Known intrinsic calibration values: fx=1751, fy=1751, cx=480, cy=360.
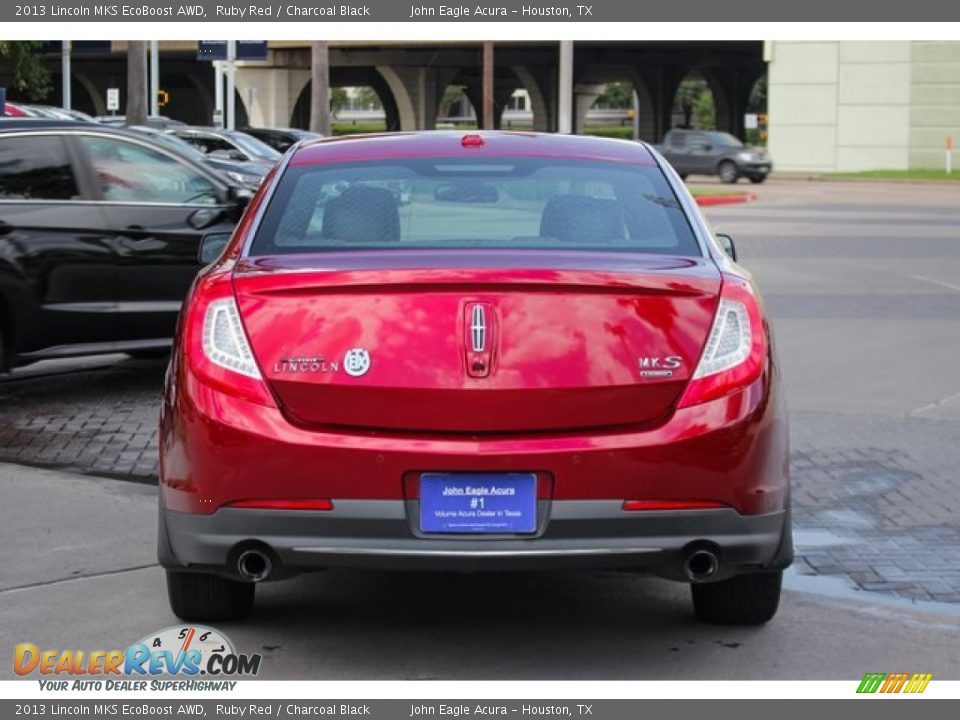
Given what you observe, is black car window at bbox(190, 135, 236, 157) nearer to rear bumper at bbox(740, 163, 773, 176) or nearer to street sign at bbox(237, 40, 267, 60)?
rear bumper at bbox(740, 163, 773, 176)

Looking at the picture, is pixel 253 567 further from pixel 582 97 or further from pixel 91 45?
pixel 582 97

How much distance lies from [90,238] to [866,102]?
1934 inches

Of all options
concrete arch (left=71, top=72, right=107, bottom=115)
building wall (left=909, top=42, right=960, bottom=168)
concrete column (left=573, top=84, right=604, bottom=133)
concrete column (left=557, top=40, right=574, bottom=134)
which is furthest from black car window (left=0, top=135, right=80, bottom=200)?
concrete column (left=573, top=84, right=604, bottom=133)

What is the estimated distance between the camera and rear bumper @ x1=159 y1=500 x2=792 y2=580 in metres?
4.83

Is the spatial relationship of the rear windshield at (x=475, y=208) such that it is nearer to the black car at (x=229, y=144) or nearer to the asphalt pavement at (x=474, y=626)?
the asphalt pavement at (x=474, y=626)

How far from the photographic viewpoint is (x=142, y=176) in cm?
1053

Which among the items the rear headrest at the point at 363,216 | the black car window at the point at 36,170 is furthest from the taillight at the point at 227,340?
the black car window at the point at 36,170

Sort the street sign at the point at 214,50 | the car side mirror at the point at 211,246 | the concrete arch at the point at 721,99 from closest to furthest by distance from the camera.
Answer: the car side mirror at the point at 211,246, the street sign at the point at 214,50, the concrete arch at the point at 721,99

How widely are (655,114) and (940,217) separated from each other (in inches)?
2803

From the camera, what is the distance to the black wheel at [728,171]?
49.2m

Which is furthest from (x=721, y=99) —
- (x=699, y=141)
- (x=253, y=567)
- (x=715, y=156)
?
(x=253, y=567)

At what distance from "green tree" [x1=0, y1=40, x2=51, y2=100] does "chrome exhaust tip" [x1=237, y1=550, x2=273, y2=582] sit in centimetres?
4691

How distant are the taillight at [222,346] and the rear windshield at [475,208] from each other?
14.6 inches
